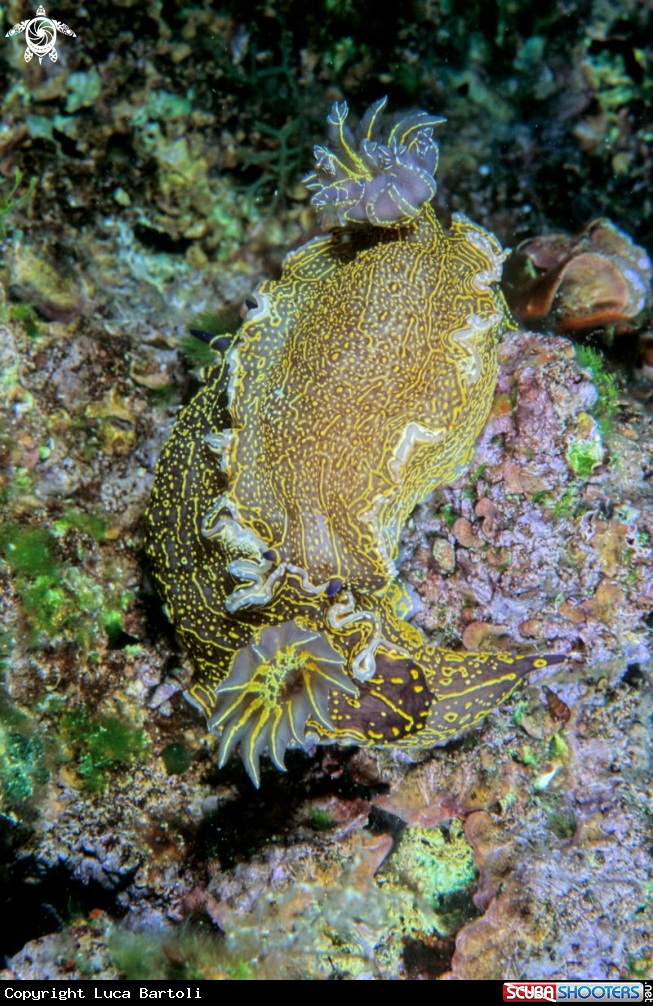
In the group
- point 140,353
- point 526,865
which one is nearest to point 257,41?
point 140,353

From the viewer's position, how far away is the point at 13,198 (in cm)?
455

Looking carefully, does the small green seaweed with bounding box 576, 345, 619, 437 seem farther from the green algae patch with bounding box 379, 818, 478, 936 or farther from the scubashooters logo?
the scubashooters logo

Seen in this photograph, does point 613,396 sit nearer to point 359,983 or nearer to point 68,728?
point 359,983

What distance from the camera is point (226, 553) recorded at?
12.1 ft

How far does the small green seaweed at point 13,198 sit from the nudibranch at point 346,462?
83.5 inches

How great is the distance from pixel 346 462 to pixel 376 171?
5.76ft

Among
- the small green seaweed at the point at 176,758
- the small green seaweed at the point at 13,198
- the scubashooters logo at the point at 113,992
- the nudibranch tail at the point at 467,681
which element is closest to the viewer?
the scubashooters logo at the point at 113,992

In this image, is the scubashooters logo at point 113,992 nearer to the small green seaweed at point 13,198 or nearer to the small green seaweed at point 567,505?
the small green seaweed at point 567,505

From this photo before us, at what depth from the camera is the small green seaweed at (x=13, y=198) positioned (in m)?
4.41

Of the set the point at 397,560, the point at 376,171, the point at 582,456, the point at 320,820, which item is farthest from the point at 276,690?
the point at 376,171

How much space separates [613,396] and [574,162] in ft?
7.86
